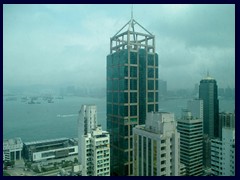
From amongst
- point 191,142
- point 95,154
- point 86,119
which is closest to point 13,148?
point 86,119

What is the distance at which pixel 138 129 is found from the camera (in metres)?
3.61

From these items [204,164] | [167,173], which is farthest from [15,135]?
[204,164]

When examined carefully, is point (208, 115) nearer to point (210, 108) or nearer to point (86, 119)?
point (210, 108)

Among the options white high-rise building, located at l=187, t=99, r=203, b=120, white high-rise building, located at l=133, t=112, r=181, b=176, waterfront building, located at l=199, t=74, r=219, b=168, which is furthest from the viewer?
white high-rise building, located at l=187, t=99, r=203, b=120

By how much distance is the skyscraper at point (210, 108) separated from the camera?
5808 millimetres

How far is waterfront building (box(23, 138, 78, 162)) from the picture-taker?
226 inches

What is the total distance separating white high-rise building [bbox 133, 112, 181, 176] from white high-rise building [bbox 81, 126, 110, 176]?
994mm

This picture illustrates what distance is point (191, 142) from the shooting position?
6.12 m

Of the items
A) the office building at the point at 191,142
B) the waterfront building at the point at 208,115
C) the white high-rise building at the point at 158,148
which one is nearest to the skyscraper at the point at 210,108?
the waterfront building at the point at 208,115

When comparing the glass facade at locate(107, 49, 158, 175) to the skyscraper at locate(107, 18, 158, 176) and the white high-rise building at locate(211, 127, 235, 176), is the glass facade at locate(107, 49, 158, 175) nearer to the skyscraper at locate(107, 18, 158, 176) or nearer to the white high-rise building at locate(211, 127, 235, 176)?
the skyscraper at locate(107, 18, 158, 176)

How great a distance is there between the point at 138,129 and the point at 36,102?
2.42 m

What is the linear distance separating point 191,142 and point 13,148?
4756 millimetres

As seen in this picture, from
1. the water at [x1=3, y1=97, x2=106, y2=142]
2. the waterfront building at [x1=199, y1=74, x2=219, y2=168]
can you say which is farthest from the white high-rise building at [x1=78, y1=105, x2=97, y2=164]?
the waterfront building at [x1=199, y1=74, x2=219, y2=168]

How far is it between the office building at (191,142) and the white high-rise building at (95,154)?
249 centimetres
